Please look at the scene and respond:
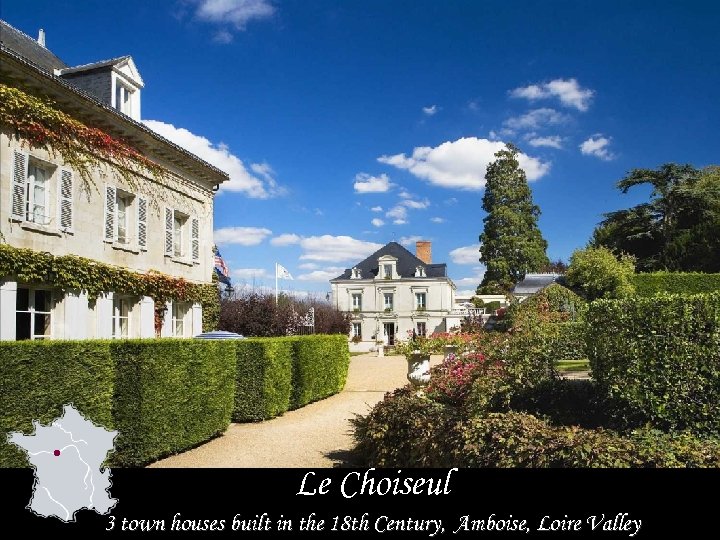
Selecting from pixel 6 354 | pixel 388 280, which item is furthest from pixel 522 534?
pixel 388 280

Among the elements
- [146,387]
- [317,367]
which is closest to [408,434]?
[146,387]

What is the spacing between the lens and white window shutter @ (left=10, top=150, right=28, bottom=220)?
34.0 ft

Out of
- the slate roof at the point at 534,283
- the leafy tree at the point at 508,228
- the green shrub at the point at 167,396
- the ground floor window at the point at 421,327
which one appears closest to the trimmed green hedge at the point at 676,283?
the slate roof at the point at 534,283

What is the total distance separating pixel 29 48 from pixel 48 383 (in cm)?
1104

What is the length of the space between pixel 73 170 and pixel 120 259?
7.79ft

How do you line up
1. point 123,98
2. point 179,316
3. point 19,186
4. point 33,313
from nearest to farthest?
point 19,186, point 33,313, point 123,98, point 179,316

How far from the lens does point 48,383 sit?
6289 millimetres

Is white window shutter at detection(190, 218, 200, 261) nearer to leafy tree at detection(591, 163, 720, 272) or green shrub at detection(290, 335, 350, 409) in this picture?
green shrub at detection(290, 335, 350, 409)

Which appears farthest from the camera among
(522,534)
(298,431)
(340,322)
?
(340,322)

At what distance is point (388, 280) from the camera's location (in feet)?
171

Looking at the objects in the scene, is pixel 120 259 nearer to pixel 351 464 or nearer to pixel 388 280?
pixel 351 464

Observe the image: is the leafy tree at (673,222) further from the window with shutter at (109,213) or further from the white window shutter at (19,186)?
the white window shutter at (19,186)

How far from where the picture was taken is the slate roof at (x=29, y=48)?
42.1 ft

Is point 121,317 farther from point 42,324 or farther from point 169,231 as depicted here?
point 169,231
